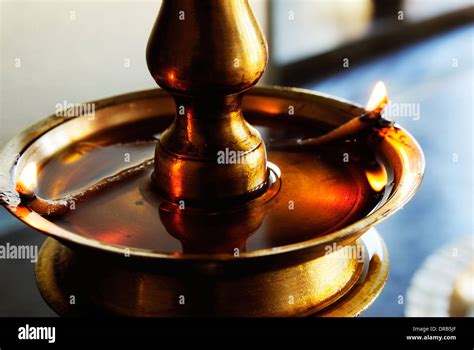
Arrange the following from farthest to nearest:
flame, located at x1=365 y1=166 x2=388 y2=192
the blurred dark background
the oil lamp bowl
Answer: the blurred dark background, flame, located at x1=365 y1=166 x2=388 y2=192, the oil lamp bowl

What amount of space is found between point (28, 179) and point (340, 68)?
→ 1682mm

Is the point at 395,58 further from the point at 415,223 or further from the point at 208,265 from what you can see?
the point at 208,265

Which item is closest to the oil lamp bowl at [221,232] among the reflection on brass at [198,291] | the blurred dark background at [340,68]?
the reflection on brass at [198,291]

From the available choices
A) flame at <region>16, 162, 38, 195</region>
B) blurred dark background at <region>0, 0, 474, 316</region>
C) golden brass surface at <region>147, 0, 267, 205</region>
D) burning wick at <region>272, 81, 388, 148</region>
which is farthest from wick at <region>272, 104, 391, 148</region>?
blurred dark background at <region>0, 0, 474, 316</region>

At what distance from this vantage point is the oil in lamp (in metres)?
0.93

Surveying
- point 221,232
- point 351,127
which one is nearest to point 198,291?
point 221,232

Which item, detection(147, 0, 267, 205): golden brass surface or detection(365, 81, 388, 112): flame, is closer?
detection(147, 0, 267, 205): golden brass surface

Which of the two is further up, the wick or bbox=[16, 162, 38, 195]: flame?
the wick

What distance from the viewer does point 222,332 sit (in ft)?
3.20

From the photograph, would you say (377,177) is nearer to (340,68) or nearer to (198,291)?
(198,291)

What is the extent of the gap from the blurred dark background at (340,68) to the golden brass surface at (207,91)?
726 mm

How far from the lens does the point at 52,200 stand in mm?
1060

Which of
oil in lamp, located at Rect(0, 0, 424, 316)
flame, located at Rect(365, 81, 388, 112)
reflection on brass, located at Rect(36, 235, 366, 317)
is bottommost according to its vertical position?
reflection on brass, located at Rect(36, 235, 366, 317)

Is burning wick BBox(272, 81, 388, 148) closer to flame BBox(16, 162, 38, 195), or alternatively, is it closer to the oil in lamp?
the oil in lamp
